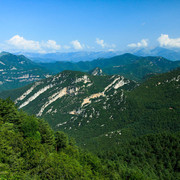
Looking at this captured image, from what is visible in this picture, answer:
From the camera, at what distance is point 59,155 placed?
27406 millimetres

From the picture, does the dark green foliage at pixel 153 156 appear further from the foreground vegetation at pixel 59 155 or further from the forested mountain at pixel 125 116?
the forested mountain at pixel 125 116

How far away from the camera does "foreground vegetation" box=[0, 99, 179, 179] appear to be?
21.2 m

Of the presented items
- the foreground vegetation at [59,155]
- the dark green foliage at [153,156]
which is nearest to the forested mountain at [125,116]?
the dark green foliage at [153,156]

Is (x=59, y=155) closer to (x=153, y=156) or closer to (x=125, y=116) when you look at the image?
(x=153, y=156)

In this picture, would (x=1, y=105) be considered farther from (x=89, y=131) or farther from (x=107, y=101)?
(x=107, y=101)

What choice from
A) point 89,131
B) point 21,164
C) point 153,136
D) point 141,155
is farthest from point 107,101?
point 21,164

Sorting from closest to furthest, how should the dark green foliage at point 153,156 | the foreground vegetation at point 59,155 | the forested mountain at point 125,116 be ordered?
the foreground vegetation at point 59,155 < the dark green foliage at point 153,156 < the forested mountain at point 125,116

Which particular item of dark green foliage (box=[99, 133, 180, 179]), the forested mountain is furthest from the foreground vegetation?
the forested mountain

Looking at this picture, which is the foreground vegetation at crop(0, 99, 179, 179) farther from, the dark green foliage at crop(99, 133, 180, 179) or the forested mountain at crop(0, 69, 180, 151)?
the forested mountain at crop(0, 69, 180, 151)

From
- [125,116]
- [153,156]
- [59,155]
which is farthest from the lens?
[125,116]

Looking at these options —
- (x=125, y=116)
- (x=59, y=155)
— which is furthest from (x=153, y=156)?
(x=125, y=116)

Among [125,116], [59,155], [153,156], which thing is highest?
[59,155]

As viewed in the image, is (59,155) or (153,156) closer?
(59,155)

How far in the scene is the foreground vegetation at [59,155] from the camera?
21.2 metres
